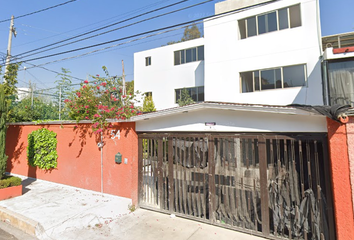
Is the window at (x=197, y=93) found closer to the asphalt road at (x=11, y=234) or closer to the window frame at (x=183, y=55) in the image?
the window frame at (x=183, y=55)

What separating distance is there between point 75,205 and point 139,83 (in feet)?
42.4

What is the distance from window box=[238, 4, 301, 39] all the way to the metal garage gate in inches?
311

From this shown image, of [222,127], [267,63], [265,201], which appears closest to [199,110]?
[222,127]

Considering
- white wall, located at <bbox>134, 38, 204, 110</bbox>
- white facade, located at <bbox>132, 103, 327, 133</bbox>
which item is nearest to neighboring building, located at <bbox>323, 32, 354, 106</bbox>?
white facade, located at <bbox>132, 103, 327, 133</bbox>

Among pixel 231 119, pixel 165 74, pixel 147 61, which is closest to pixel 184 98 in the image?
pixel 165 74

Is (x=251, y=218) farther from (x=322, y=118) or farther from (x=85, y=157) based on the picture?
(x=85, y=157)

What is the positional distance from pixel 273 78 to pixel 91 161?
936 cm

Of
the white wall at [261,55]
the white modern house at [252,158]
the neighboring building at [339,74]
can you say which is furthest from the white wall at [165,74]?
the neighboring building at [339,74]

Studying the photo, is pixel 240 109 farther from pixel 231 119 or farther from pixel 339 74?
pixel 339 74

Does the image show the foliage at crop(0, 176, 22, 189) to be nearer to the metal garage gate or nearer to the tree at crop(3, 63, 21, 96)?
the metal garage gate

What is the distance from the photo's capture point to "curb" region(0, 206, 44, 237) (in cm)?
483

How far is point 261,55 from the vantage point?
1016cm

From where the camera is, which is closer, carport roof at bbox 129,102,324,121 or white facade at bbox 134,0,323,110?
carport roof at bbox 129,102,324,121

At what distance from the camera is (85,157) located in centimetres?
736
